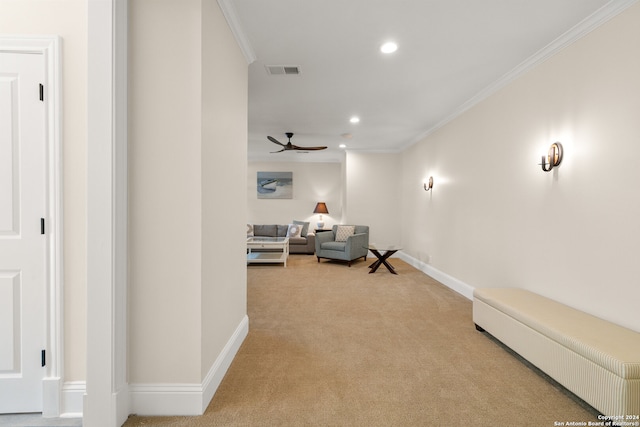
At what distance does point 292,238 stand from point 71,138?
246 inches

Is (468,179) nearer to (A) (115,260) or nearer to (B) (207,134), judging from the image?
(B) (207,134)

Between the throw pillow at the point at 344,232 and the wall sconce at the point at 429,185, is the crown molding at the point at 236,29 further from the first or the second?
the throw pillow at the point at 344,232

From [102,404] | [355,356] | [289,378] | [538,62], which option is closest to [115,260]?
[102,404]

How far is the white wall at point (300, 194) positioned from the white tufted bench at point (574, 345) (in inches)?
255

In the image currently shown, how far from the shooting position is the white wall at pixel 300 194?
8.95 metres

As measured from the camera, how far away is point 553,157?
2648 millimetres

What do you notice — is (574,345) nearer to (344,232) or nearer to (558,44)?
(558,44)

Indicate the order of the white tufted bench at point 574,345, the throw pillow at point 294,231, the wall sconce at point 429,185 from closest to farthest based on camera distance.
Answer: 1. the white tufted bench at point 574,345
2. the wall sconce at point 429,185
3. the throw pillow at point 294,231

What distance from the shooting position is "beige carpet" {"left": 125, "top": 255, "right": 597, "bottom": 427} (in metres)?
1.76

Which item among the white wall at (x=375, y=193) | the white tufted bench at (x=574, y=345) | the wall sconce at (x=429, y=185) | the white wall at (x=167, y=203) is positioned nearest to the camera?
the white tufted bench at (x=574, y=345)

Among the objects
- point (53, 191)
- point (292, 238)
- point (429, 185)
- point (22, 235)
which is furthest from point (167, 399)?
point (292, 238)

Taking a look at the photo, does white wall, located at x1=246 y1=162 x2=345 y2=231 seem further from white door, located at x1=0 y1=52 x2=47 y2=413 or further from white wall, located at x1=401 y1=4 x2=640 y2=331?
white door, located at x1=0 y1=52 x2=47 y2=413

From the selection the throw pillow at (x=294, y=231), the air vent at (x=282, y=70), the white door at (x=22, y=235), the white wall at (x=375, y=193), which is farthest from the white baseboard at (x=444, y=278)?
the white door at (x=22, y=235)

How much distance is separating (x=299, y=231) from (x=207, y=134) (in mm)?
6356
